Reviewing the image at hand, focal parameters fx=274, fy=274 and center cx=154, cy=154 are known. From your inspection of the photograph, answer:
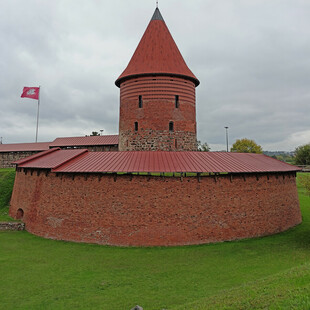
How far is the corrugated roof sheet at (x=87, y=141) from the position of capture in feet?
85.3

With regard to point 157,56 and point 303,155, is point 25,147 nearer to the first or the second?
point 157,56

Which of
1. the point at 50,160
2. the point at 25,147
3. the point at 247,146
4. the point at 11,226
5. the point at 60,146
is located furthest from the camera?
the point at 247,146

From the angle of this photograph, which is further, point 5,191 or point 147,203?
point 5,191

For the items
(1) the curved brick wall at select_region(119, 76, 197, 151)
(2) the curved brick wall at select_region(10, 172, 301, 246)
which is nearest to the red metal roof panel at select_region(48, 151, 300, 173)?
A: (2) the curved brick wall at select_region(10, 172, 301, 246)

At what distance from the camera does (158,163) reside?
12.0 m

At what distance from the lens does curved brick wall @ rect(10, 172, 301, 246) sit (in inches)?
455

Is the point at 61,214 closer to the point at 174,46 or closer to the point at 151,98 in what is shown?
the point at 151,98

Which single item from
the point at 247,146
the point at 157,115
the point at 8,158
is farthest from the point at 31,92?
the point at 247,146

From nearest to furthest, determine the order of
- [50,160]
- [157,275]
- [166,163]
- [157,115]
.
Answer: [157,275] < [166,163] < [50,160] < [157,115]

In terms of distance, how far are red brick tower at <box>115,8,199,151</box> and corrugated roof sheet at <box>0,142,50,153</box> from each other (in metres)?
16.2

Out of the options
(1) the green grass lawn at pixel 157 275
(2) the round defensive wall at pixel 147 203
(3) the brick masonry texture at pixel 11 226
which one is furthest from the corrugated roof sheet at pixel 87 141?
(1) the green grass lawn at pixel 157 275

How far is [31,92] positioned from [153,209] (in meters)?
25.6

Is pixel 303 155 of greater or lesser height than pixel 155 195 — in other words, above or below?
above

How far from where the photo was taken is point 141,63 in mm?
17172
